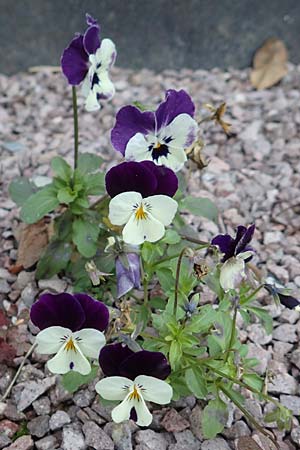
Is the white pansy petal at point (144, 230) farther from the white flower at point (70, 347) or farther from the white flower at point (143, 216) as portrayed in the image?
the white flower at point (70, 347)

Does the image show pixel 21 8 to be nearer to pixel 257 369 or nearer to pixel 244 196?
pixel 244 196

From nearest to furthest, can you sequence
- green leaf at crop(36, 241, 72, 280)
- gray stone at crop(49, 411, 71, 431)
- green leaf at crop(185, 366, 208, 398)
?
1. green leaf at crop(185, 366, 208, 398)
2. gray stone at crop(49, 411, 71, 431)
3. green leaf at crop(36, 241, 72, 280)

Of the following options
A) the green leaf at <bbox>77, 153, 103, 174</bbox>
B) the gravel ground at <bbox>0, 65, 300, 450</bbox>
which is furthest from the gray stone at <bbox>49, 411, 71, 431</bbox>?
the green leaf at <bbox>77, 153, 103, 174</bbox>

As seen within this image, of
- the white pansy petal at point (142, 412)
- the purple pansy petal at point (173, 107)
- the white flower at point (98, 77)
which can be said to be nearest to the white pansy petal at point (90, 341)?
the white pansy petal at point (142, 412)

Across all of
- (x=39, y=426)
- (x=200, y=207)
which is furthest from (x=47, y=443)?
(x=200, y=207)

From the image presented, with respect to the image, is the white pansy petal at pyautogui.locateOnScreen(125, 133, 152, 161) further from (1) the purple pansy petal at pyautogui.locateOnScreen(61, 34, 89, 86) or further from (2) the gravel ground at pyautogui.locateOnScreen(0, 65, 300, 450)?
(2) the gravel ground at pyautogui.locateOnScreen(0, 65, 300, 450)

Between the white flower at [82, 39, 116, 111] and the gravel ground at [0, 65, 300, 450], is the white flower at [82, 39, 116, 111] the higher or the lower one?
the higher one
